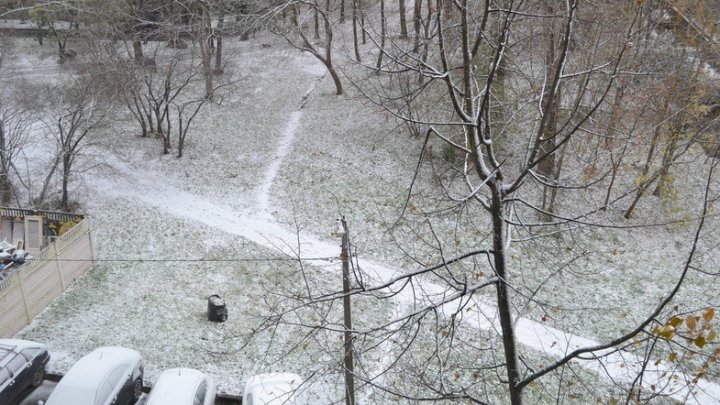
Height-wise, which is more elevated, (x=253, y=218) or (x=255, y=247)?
(x=253, y=218)

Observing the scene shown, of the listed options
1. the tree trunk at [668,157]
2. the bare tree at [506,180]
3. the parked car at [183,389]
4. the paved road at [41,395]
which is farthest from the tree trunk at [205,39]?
the tree trunk at [668,157]

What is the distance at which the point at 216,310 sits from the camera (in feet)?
42.9

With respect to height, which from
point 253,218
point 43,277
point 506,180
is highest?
point 506,180

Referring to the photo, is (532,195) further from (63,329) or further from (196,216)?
(63,329)

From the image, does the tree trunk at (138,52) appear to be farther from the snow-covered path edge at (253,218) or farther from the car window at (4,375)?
the car window at (4,375)

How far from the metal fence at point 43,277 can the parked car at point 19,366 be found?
1.19m

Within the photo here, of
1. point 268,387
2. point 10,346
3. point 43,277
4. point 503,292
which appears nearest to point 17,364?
point 10,346

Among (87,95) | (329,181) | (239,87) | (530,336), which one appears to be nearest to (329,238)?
(329,181)

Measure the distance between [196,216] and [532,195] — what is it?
35.4ft

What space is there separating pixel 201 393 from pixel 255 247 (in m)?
6.05

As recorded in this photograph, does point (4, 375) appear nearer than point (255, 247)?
Yes

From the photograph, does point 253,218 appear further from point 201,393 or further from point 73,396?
point 73,396

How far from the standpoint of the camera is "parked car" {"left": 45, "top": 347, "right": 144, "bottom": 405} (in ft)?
32.1

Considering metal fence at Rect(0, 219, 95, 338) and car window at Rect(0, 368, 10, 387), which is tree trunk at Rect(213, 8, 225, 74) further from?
car window at Rect(0, 368, 10, 387)
